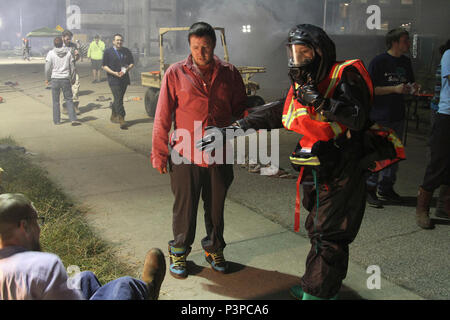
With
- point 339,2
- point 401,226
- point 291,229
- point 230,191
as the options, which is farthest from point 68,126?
point 339,2

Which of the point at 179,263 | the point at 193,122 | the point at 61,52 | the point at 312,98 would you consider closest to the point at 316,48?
the point at 312,98

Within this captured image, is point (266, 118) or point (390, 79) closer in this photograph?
point (266, 118)

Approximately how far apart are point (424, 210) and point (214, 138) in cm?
274

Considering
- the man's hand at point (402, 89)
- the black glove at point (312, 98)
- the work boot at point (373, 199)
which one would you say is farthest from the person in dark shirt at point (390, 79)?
the black glove at point (312, 98)

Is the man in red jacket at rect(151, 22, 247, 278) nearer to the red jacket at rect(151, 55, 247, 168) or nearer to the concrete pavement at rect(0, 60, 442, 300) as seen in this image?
the red jacket at rect(151, 55, 247, 168)

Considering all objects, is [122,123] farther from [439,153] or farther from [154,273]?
[154,273]

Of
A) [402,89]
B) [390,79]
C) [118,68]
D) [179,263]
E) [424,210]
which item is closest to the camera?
[179,263]

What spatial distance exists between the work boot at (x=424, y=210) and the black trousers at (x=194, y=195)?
87.5 inches

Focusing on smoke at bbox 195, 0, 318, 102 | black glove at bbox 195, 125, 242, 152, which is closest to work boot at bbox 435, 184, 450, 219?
black glove at bbox 195, 125, 242, 152

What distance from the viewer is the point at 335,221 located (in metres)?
2.87

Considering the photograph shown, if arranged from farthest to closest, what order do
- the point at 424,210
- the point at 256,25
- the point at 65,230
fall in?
the point at 256,25 → the point at 424,210 → the point at 65,230

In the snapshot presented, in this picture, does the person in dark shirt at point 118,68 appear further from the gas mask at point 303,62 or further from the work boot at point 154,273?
the gas mask at point 303,62

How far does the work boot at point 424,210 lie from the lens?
4691mm

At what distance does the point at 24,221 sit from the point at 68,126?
29.2ft
